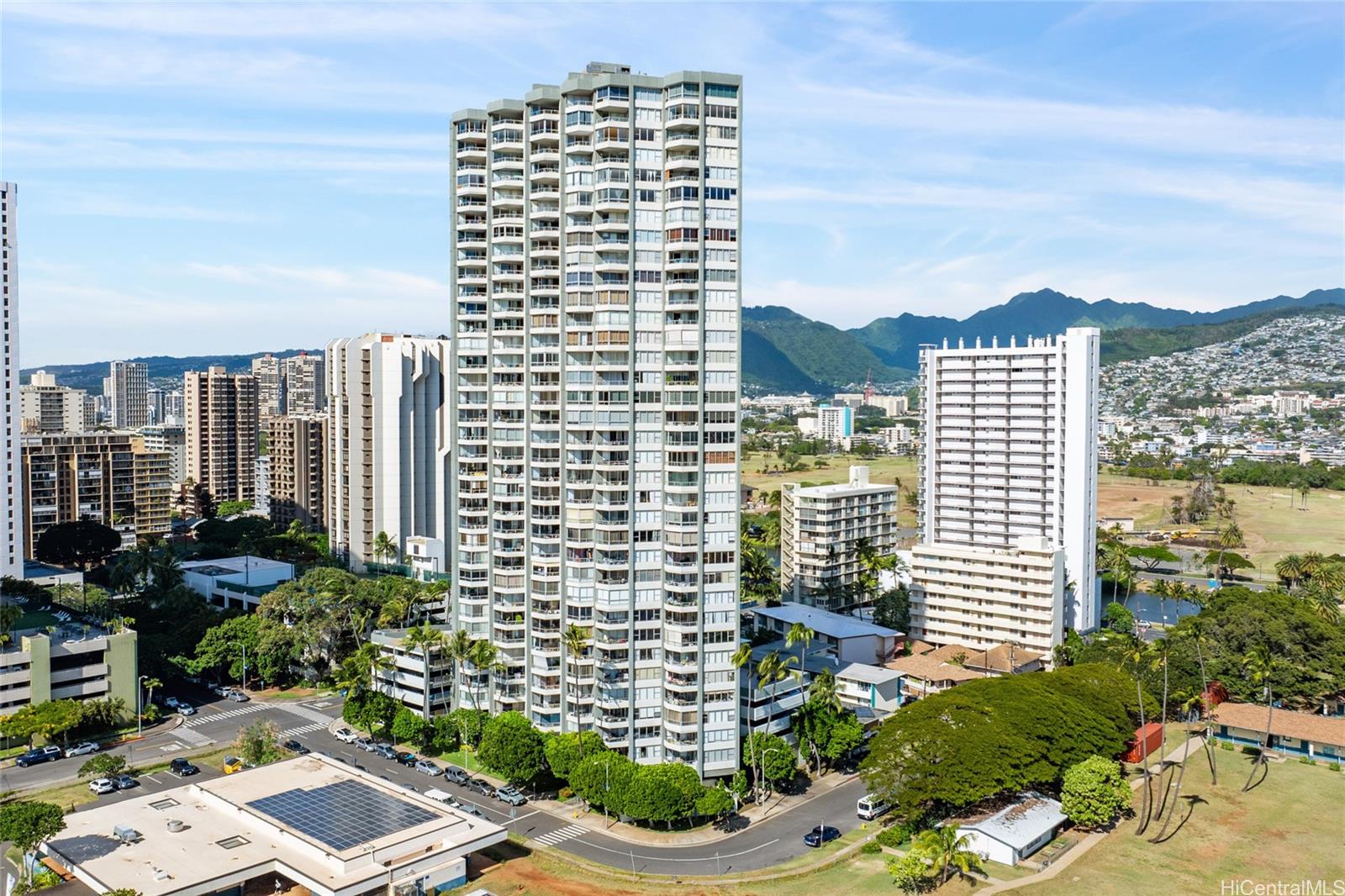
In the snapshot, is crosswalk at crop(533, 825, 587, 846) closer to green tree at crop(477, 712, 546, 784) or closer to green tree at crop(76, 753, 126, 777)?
green tree at crop(477, 712, 546, 784)

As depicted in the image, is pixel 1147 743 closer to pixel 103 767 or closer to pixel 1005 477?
pixel 1005 477

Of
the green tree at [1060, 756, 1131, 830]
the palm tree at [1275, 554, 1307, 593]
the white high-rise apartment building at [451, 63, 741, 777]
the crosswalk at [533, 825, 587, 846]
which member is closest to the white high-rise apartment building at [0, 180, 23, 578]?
the white high-rise apartment building at [451, 63, 741, 777]

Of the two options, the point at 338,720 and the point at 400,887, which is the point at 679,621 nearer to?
the point at 400,887

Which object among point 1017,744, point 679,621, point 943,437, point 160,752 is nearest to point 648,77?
point 679,621

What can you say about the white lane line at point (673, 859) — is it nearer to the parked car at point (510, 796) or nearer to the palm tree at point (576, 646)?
the palm tree at point (576, 646)
